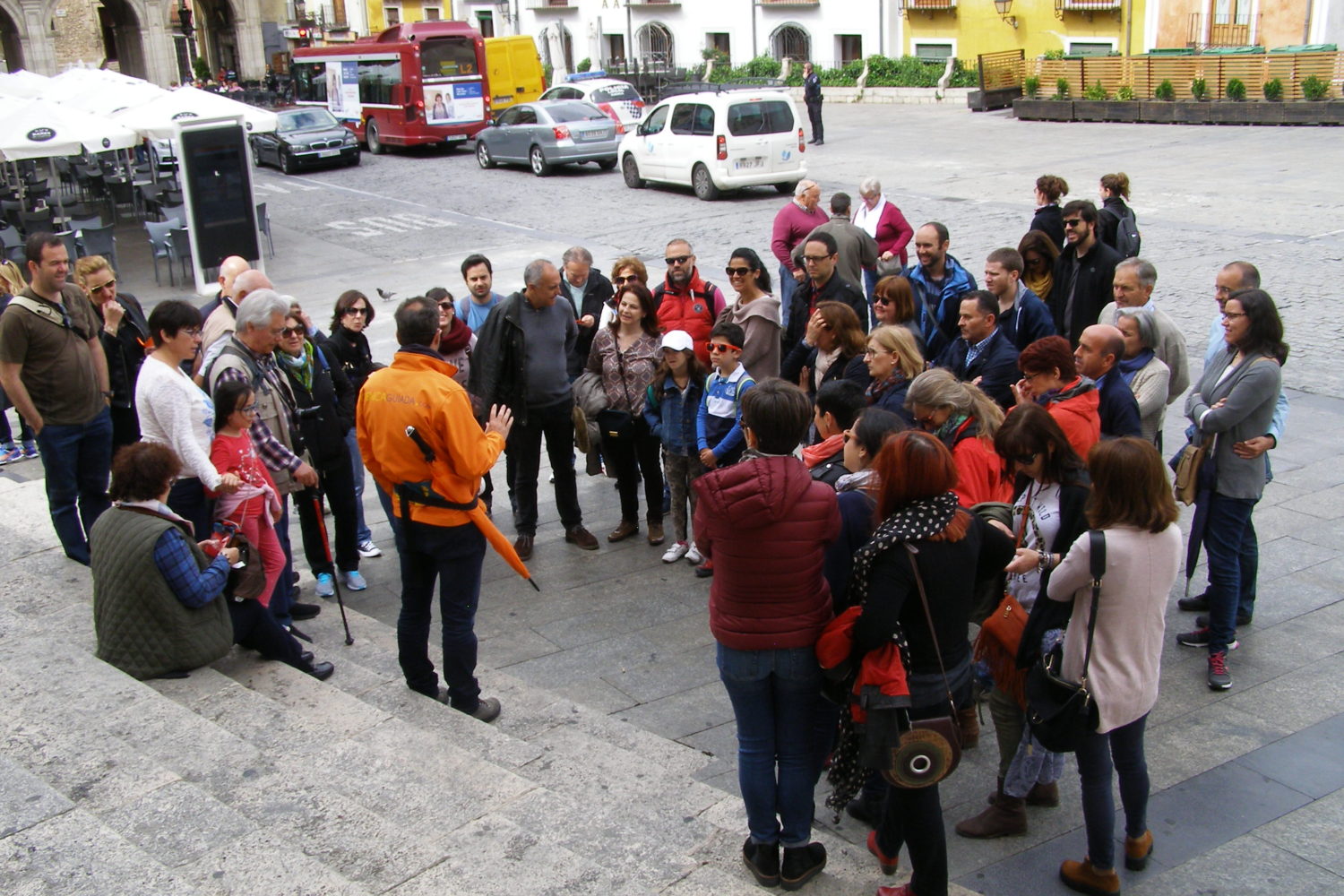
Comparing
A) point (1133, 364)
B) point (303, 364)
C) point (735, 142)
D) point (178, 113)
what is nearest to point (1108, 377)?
point (1133, 364)

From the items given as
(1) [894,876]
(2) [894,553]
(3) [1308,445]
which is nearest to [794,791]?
(1) [894,876]

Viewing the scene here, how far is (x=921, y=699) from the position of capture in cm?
377

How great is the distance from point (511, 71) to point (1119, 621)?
29969 mm

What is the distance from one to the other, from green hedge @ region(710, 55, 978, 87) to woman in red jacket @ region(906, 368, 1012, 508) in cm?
3109

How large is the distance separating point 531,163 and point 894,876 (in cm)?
2190

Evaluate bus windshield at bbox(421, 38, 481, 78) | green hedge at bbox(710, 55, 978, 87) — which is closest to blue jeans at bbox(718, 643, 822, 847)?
bus windshield at bbox(421, 38, 481, 78)

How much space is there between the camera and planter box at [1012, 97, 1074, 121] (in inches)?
1143

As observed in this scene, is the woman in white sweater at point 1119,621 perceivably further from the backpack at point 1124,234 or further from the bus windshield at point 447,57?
the bus windshield at point 447,57

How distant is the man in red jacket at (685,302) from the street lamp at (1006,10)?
3006 cm

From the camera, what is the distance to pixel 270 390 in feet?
20.4

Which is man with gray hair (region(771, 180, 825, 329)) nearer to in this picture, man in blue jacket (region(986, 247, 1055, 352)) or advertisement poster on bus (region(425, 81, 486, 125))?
man in blue jacket (region(986, 247, 1055, 352))

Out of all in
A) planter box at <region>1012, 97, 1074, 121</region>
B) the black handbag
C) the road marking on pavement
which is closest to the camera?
the black handbag

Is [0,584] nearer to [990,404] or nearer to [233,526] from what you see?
[233,526]

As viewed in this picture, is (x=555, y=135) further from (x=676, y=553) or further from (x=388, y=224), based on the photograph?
(x=676, y=553)
